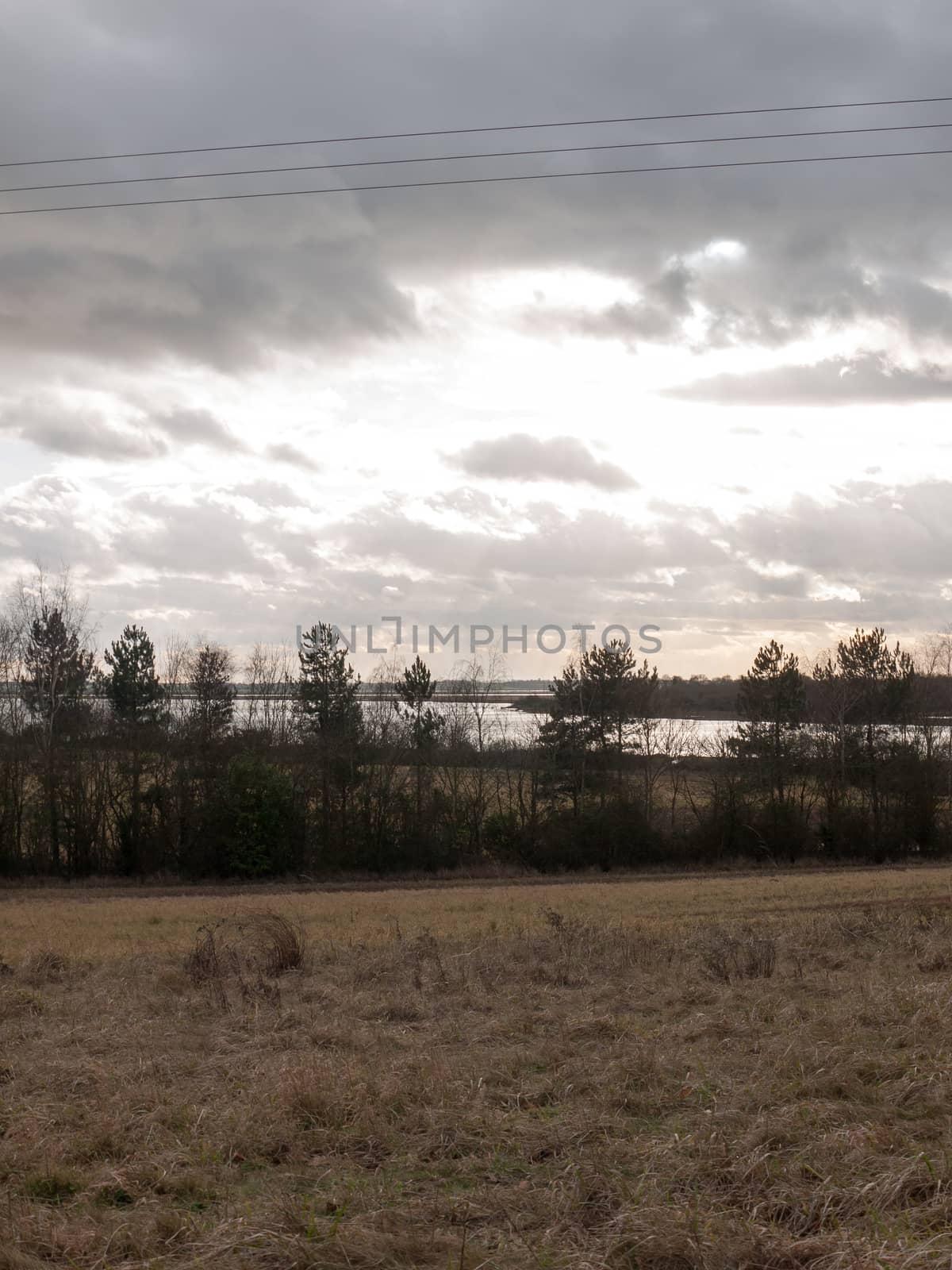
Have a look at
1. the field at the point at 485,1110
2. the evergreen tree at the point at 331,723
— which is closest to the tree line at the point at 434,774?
the evergreen tree at the point at 331,723

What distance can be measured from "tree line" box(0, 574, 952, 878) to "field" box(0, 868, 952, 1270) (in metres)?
33.7

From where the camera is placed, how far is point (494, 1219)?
16.0 feet

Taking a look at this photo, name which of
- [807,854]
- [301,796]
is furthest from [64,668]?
[807,854]

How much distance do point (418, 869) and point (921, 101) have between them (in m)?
37.2

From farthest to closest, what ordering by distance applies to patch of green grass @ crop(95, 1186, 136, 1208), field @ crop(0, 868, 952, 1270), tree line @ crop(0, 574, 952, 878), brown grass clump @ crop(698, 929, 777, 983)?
tree line @ crop(0, 574, 952, 878)
brown grass clump @ crop(698, 929, 777, 983)
patch of green grass @ crop(95, 1186, 136, 1208)
field @ crop(0, 868, 952, 1270)

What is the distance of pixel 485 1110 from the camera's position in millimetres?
6355

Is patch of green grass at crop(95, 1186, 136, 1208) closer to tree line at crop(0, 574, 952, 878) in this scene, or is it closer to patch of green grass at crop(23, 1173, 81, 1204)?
patch of green grass at crop(23, 1173, 81, 1204)

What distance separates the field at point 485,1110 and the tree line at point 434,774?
33724mm

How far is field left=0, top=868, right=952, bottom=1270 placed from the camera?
4.60 m

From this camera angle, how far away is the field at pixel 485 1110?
4598mm

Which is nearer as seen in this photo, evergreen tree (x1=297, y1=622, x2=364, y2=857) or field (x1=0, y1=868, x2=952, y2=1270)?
field (x1=0, y1=868, x2=952, y2=1270)

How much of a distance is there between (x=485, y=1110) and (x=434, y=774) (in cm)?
4382

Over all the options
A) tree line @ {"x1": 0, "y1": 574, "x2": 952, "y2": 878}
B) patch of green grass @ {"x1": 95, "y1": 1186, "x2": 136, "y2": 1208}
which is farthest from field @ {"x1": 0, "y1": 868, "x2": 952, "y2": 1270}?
tree line @ {"x1": 0, "y1": 574, "x2": 952, "y2": 878}

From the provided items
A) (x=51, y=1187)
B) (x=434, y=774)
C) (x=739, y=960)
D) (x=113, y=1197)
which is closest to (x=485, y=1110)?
(x=113, y=1197)
